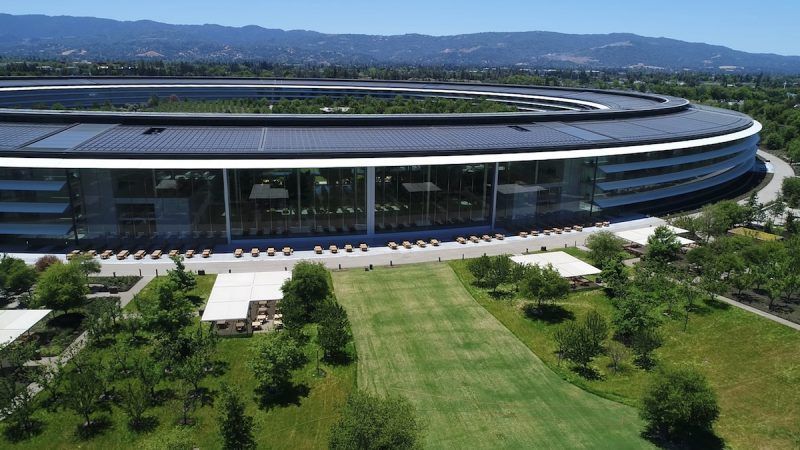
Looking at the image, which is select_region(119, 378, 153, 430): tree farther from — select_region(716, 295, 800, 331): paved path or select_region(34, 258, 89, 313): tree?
select_region(716, 295, 800, 331): paved path

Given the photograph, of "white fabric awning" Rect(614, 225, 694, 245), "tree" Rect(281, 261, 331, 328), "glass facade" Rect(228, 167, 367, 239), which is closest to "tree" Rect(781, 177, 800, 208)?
"white fabric awning" Rect(614, 225, 694, 245)

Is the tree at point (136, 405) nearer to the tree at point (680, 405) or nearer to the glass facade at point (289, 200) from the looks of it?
the tree at point (680, 405)

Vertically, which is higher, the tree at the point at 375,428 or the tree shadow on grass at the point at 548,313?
the tree at the point at 375,428

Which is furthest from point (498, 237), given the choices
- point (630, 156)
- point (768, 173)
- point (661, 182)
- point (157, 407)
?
point (768, 173)

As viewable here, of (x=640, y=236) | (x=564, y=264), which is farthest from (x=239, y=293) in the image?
(x=640, y=236)

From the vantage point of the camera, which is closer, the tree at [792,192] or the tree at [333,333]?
the tree at [333,333]

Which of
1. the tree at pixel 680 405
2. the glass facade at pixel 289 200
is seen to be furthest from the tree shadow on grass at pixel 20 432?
the tree at pixel 680 405

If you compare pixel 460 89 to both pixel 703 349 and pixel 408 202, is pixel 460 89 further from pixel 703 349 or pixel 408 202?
pixel 703 349
